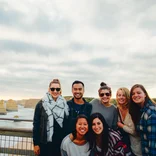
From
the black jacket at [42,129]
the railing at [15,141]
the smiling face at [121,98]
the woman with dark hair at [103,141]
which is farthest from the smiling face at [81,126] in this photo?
the railing at [15,141]

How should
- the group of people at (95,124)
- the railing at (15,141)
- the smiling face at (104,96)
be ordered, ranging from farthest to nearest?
the railing at (15,141) → the smiling face at (104,96) → the group of people at (95,124)

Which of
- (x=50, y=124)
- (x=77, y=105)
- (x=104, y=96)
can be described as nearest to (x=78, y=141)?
(x=50, y=124)

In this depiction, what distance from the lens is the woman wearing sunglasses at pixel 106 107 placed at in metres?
3.25

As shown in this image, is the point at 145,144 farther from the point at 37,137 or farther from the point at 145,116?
the point at 37,137

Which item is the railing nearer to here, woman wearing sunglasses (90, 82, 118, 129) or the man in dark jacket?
the man in dark jacket

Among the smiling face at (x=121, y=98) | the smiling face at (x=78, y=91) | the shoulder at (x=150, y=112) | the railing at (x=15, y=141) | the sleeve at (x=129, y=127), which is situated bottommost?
the railing at (x=15, y=141)

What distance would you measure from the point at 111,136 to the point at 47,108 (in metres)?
1.11

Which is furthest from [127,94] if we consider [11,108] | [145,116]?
[11,108]

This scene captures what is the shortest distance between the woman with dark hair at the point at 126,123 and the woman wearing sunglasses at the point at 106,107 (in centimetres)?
10

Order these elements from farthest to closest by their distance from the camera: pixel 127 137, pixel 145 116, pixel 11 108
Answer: pixel 11 108 < pixel 127 137 < pixel 145 116

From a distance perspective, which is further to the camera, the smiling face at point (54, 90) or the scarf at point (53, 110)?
the smiling face at point (54, 90)

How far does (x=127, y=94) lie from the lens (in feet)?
10.5

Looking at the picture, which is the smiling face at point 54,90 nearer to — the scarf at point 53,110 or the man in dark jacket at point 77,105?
the scarf at point 53,110

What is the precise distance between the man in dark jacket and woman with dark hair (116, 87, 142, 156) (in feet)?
1.72
